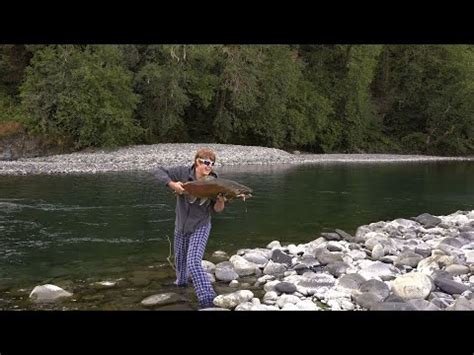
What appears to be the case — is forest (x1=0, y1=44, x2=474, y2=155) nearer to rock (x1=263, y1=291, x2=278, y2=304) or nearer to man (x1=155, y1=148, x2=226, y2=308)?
rock (x1=263, y1=291, x2=278, y2=304)

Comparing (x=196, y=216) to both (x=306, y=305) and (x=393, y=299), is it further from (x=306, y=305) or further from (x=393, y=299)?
(x=393, y=299)

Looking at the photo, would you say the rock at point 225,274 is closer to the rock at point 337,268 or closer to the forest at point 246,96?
the rock at point 337,268

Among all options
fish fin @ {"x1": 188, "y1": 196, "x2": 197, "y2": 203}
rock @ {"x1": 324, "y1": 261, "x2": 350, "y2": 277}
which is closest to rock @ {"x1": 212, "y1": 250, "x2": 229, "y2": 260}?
rock @ {"x1": 324, "y1": 261, "x2": 350, "y2": 277}

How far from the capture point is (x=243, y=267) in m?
8.20

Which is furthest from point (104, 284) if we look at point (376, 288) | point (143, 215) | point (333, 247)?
point (143, 215)

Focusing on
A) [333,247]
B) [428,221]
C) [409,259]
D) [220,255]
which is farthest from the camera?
[428,221]

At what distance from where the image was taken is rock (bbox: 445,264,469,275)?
7821 mm

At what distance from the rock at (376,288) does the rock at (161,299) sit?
2.41m

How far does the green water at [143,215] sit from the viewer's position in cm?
879

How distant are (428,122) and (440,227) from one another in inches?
1567

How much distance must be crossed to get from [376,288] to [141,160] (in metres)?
22.9

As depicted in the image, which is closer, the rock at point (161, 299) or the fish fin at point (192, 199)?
the fish fin at point (192, 199)

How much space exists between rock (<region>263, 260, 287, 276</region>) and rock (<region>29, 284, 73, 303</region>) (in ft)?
9.48

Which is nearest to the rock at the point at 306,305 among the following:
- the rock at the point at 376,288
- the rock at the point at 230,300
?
the rock at the point at 230,300
